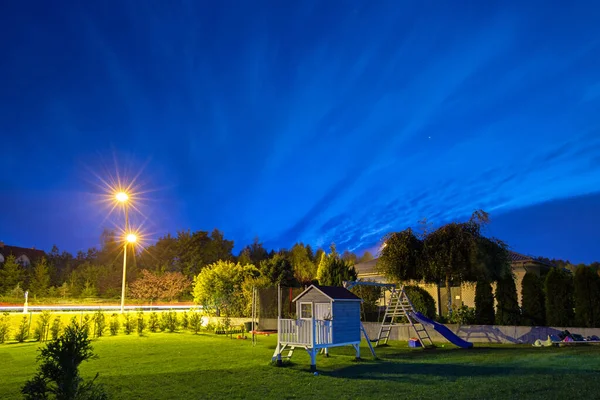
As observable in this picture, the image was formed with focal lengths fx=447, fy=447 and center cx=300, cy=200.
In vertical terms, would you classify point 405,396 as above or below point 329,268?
below

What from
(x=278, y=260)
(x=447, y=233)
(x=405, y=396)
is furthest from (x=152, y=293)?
(x=405, y=396)

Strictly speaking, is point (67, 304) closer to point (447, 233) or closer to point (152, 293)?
point (152, 293)

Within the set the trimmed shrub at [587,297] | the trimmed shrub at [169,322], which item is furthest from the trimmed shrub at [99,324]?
the trimmed shrub at [587,297]

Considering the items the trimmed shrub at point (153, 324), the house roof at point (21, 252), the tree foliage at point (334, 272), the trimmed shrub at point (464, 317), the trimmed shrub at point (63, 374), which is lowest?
the trimmed shrub at point (153, 324)

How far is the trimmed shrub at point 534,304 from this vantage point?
61.0ft

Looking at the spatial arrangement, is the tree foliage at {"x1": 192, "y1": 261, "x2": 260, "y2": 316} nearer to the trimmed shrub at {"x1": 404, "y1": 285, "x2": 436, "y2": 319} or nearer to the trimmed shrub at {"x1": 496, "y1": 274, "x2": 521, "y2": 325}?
the trimmed shrub at {"x1": 404, "y1": 285, "x2": 436, "y2": 319}

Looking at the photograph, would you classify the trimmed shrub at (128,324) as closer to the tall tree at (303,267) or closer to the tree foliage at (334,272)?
the tree foliage at (334,272)

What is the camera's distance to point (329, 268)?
29.2 meters

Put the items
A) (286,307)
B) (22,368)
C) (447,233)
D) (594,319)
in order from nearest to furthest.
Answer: (22,368), (594,319), (447,233), (286,307)

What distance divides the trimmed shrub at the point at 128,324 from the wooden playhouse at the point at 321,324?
14481 millimetres

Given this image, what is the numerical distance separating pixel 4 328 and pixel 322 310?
1605 centimetres

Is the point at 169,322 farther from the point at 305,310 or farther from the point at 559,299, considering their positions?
the point at 559,299

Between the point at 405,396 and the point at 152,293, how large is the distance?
40685 millimetres

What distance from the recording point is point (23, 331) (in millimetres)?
21609
